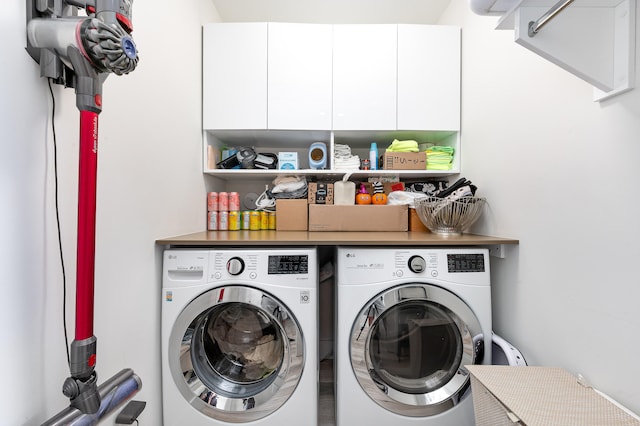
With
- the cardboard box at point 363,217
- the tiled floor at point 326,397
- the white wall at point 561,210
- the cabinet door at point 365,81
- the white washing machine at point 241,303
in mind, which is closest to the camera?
the white wall at point 561,210

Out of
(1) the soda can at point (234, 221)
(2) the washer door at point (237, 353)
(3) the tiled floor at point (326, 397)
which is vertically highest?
(1) the soda can at point (234, 221)

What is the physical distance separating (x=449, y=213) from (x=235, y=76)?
1567mm

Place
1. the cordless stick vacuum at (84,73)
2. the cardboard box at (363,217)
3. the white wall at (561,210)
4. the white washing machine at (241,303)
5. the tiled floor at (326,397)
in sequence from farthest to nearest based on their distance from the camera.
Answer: the cardboard box at (363,217), the tiled floor at (326,397), the white washing machine at (241,303), the white wall at (561,210), the cordless stick vacuum at (84,73)

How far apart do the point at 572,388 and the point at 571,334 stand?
0.64 ft

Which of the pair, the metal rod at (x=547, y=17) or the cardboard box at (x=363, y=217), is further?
the cardboard box at (x=363, y=217)

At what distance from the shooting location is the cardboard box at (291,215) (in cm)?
171

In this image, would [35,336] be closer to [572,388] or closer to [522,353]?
[572,388]

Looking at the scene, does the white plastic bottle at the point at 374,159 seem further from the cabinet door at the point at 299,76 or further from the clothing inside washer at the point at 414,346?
the clothing inside washer at the point at 414,346

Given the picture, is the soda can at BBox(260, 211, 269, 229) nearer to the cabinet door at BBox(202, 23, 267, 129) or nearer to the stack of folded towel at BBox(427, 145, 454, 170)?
the cabinet door at BBox(202, 23, 267, 129)

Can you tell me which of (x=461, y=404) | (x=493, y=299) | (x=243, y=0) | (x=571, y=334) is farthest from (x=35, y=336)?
(x=243, y=0)

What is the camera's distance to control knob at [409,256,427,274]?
47.9 inches

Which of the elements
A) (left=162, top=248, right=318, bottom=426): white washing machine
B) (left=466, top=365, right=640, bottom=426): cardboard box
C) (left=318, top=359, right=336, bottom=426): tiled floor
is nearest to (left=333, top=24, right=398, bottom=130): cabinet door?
(left=162, top=248, right=318, bottom=426): white washing machine

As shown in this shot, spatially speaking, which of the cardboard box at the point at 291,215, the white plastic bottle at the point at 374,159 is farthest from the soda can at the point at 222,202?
the white plastic bottle at the point at 374,159

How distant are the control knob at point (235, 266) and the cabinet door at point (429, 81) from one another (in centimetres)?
132
